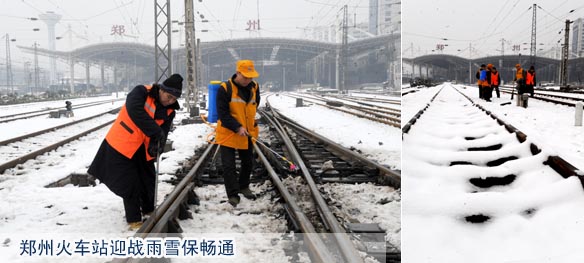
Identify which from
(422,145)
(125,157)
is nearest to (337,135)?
(422,145)

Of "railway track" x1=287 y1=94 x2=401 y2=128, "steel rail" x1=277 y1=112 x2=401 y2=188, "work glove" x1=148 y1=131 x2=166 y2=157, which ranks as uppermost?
"work glove" x1=148 y1=131 x2=166 y2=157

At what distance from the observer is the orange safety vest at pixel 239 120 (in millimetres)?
4180

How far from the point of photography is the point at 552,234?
2.96 metres

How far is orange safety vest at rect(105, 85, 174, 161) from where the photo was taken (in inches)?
133

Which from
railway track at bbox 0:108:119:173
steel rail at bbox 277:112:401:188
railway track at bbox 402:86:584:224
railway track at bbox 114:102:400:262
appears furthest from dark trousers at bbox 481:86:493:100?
railway track at bbox 0:108:119:173

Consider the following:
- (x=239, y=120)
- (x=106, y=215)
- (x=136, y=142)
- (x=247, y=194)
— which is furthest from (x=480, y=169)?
(x=106, y=215)

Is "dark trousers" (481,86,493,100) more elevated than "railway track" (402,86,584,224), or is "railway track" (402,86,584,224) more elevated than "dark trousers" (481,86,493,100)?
"dark trousers" (481,86,493,100)

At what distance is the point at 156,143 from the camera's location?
3.39 meters

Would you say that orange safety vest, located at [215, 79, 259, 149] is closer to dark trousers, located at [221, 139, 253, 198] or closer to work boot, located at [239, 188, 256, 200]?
dark trousers, located at [221, 139, 253, 198]

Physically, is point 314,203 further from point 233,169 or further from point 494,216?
point 494,216

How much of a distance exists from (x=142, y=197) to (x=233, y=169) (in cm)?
91

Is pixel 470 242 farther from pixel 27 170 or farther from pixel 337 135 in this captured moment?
pixel 337 135

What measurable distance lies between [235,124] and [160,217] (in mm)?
1103

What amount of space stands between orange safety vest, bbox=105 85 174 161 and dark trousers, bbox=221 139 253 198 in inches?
37.4
